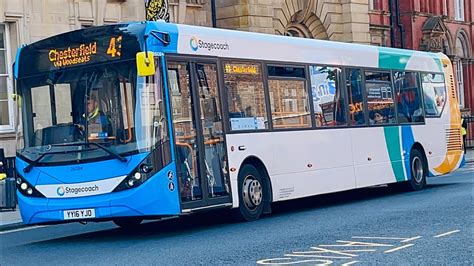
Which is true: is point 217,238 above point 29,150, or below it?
below

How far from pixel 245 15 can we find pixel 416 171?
1273 cm

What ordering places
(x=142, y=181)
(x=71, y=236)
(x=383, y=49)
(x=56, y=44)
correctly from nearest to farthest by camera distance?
1. (x=142, y=181)
2. (x=56, y=44)
3. (x=71, y=236)
4. (x=383, y=49)

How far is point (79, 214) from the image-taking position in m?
14.2

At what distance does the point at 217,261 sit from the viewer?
460 inches

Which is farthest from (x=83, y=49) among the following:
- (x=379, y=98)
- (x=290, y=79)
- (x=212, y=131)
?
(x=379, y=98)

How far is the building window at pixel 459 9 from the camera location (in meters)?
52.8

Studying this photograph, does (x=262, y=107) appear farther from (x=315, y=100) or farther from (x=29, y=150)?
(x=29, y=150)

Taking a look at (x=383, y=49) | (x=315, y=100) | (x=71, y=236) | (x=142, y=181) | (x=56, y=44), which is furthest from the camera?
(x=383, y=49)

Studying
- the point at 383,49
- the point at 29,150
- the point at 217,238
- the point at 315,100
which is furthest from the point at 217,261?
the point at 383,49

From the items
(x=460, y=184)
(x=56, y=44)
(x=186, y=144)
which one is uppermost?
(x=56, y=44)

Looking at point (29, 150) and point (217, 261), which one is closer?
point (217, 261)

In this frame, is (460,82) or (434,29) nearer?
(434,29)

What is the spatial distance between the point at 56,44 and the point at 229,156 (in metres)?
3.19

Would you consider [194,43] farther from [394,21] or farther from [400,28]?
[400,28]
